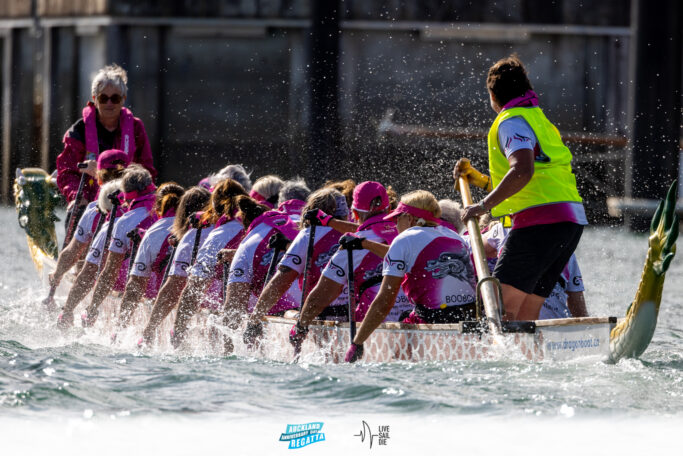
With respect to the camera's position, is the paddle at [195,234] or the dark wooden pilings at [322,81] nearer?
the paddle at [195,234]

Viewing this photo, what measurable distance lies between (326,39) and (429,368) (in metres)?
10.5

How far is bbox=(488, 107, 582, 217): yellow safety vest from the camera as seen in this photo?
552 cm

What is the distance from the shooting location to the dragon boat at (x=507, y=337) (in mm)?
5184

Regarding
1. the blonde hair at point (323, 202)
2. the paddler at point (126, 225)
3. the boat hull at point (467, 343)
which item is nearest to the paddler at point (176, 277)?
the paddler at point (126, 225)

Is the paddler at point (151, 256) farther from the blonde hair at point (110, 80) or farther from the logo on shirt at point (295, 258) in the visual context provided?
the blonde hair at point (110, 80)

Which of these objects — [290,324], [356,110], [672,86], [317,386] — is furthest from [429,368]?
[356,110]

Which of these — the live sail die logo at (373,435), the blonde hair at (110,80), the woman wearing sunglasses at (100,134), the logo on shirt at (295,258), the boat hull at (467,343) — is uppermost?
the blonde hair at (110,80)

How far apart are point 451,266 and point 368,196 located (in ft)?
1.83

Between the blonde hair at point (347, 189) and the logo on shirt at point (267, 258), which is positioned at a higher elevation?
the blonde hair at point (347, 189)

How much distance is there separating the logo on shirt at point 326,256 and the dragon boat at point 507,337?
32 cm

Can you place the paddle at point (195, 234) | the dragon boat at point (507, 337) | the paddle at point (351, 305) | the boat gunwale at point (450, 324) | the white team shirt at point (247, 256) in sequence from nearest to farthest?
the dragon boat at point (507, 337)
the boat gunwale at point (450, 324)
the paddle at point (351, 305)
the white team shirt at point (247, 256)
the paddle at point (195, 234)

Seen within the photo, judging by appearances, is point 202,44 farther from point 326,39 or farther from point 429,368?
point 429,368

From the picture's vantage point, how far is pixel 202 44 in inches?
687

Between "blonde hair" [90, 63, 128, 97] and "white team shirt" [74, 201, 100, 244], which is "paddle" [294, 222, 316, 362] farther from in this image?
"blonde hair" [90, 63, 128, 97]
